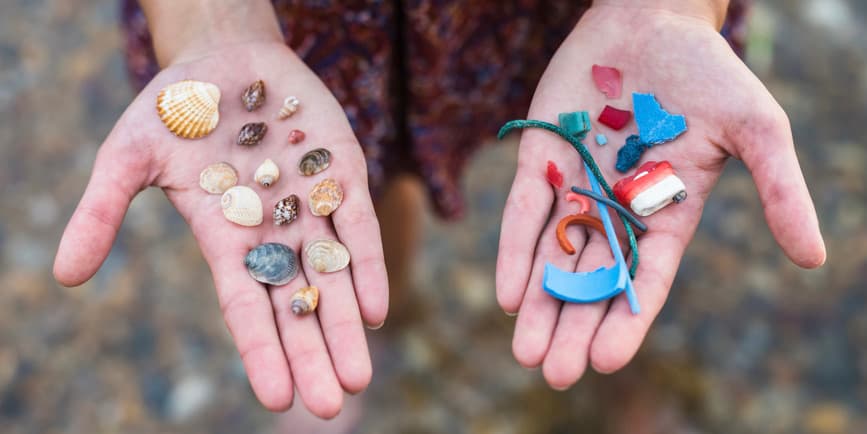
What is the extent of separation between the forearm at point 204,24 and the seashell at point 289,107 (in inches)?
6.2

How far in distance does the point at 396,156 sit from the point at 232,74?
21.5 inches

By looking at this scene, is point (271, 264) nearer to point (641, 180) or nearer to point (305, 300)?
point (305, 300)

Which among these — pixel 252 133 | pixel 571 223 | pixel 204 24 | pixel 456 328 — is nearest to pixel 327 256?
pixel 252 133

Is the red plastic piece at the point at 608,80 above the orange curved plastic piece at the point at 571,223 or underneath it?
above

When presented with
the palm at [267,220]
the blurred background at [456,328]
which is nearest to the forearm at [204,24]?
the palm at [267,220]

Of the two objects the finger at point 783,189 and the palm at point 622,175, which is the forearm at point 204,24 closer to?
the palm at point 622,175

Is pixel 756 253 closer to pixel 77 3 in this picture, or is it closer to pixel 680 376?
pixel 680 376

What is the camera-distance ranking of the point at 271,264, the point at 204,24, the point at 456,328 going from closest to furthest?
the point at 271,264 < the point at 204,24 < the point at 456,328

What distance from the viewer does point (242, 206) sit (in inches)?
63.0

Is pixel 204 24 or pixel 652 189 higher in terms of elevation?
pixel 204 24

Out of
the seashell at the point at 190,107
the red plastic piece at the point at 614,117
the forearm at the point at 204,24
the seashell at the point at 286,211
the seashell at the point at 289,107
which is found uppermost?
the forearm at the point at 204,24

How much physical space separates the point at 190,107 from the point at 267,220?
28 cm

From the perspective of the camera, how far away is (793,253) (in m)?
1.44

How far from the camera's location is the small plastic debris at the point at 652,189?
1.56 meters
